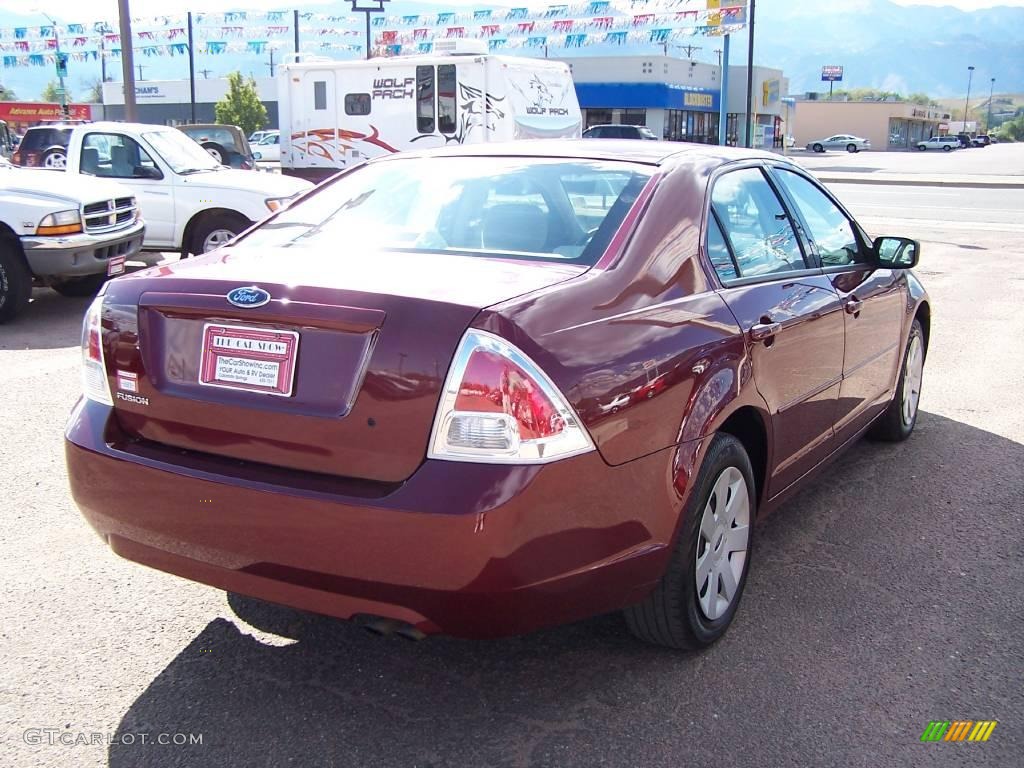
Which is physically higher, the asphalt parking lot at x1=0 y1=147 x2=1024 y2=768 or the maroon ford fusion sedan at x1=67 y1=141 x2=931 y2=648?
the maroon ford fusion sedan at x1=67 y1=141 x2=931 y2=648

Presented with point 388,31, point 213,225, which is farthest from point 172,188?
point 388,31

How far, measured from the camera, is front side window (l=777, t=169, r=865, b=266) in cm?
430

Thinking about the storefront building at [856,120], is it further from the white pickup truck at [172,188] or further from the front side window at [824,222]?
the front side window at [824,222]

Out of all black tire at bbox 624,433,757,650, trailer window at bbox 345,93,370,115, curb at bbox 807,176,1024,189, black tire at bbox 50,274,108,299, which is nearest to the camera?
black tire at bbox 624,433,757,650

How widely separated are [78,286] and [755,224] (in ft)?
27.3

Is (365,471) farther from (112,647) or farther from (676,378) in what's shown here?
(112,647)

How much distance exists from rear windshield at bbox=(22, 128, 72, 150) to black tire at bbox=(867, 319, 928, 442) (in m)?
13.2

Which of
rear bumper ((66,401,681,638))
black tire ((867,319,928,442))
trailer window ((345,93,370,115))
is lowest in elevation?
black tire ((867,319,928,442))

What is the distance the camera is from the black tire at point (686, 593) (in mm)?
2986

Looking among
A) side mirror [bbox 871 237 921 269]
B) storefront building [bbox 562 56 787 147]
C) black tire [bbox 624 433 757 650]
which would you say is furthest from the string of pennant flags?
black tire [bbox 624 433 757 650]

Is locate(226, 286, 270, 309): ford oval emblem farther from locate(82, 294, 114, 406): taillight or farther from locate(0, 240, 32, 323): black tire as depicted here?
locate(0, 240, 32, 323): black tire

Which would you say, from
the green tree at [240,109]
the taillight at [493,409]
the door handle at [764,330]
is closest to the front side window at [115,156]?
the door handle at [764,330]

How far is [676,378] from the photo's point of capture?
114 inches

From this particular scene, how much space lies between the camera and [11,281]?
8.64 m
